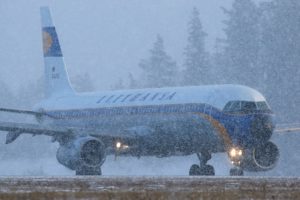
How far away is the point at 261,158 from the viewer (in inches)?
1337

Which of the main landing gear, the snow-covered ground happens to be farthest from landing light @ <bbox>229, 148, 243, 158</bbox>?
the snow-covered ground

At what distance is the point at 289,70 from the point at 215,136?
123ft

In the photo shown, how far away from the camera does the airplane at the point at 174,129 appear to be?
1308 inches

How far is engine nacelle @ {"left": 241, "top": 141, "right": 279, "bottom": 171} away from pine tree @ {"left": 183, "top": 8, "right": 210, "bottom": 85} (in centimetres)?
4428

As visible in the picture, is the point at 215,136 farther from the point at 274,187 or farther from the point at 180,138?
the point at 274,187

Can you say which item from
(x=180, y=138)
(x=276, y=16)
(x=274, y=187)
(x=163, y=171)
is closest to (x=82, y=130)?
(x=180, y=138)

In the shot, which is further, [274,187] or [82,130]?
[82,130]

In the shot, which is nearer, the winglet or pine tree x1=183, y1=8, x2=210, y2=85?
the winglet

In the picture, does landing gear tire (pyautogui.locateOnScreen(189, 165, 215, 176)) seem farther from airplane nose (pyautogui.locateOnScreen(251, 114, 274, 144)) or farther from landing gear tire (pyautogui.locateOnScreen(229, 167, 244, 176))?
airplane nose (pyautogui.locateOnScreen(251, 114, 274, 144))

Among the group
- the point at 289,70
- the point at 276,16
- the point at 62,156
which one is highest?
the point at 276,16

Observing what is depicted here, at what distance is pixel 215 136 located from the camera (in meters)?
33.7

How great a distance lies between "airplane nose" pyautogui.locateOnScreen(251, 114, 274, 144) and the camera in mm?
32844

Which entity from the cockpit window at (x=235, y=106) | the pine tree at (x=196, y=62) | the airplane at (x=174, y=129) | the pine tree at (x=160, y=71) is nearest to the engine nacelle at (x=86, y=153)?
the airplane at (x=174, y=129)

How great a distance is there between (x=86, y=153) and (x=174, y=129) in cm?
345
